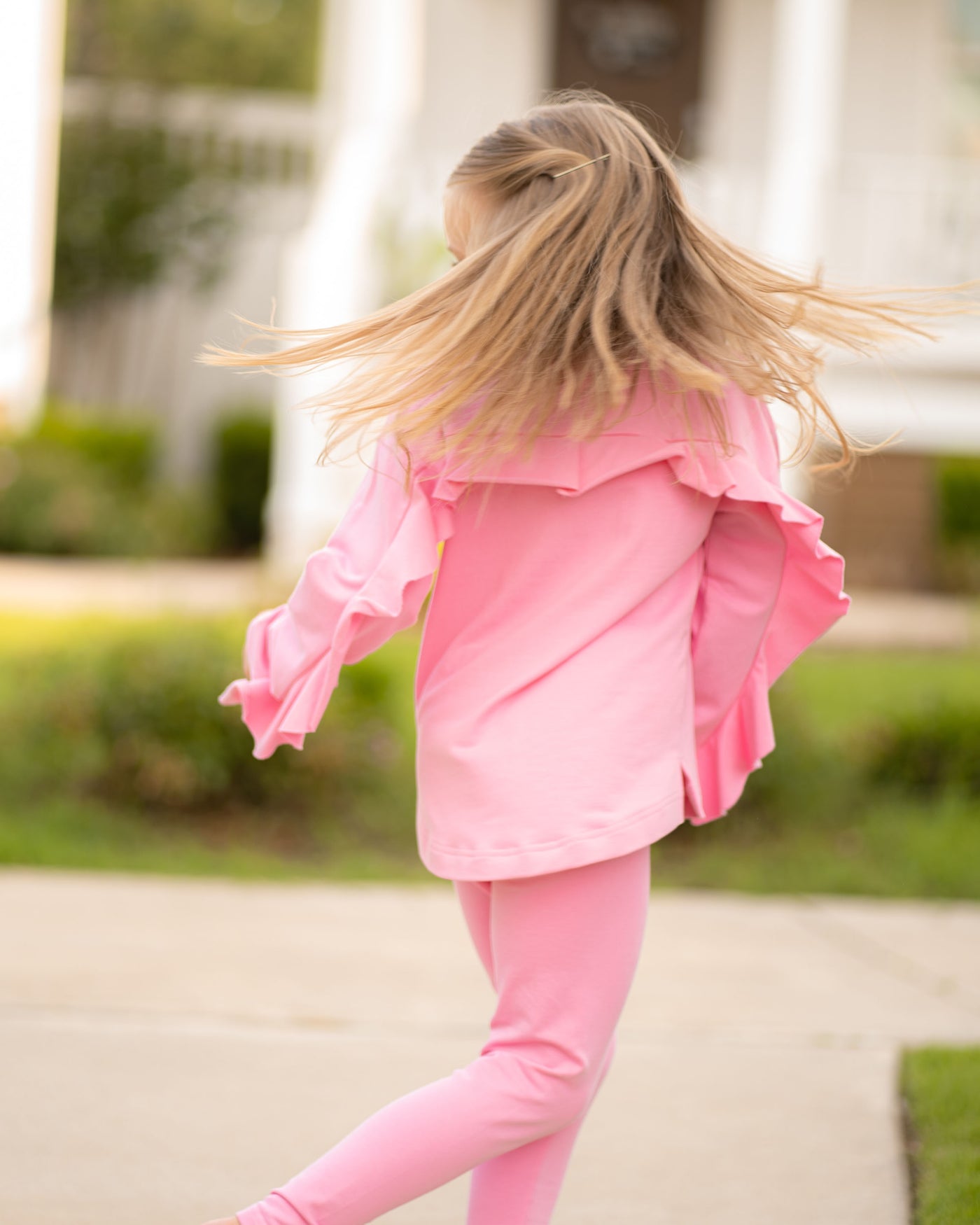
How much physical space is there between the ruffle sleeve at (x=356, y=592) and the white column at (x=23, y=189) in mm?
8508

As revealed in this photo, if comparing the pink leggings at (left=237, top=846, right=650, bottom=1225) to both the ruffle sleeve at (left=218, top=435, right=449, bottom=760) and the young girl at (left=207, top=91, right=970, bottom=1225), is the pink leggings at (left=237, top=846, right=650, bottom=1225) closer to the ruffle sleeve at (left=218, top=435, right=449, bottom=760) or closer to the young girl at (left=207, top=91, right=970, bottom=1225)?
the young girl at (left=207, top=91, right=970, bottom=1225)

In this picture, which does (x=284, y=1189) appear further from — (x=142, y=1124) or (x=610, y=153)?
(x=610, y=153)

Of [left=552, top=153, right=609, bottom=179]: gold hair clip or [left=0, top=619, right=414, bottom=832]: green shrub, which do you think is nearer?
[left=552, top=153, right=609, bottom=179]: gold hair clip

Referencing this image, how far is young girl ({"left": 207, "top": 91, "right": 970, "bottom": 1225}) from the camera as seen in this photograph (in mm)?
1956

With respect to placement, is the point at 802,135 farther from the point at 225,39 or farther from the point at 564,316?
the point at 225,39

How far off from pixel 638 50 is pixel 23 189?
4.76 metres

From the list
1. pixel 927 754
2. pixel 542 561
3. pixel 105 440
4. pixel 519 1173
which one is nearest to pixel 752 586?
pixel 542 561

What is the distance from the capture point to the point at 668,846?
5.19 m

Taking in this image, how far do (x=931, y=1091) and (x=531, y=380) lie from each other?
1852 millimetres

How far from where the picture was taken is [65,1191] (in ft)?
8.48

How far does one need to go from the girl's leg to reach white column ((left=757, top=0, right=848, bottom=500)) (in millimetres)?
7191

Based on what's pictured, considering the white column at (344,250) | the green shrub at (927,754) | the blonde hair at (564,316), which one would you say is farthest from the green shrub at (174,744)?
the blonde hair at (564,316)

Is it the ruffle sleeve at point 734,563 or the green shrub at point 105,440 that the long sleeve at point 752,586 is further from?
the green shrub at point 105,440

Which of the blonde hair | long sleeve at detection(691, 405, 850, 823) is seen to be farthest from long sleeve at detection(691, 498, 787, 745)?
the blonde hair
